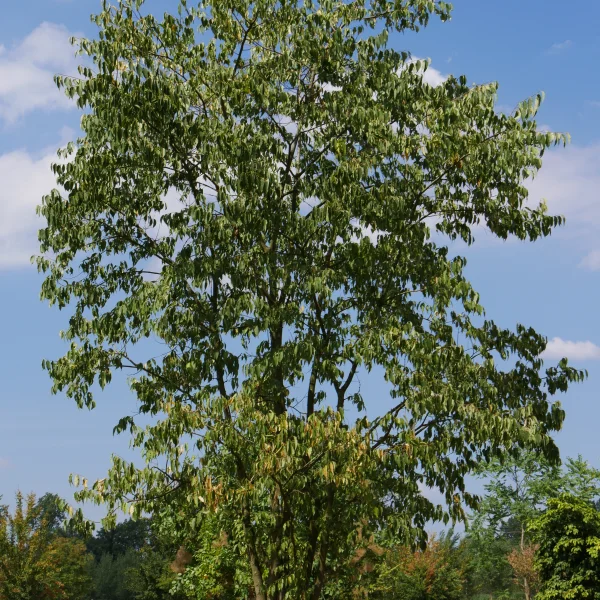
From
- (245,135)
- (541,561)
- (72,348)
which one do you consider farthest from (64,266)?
(541,561)

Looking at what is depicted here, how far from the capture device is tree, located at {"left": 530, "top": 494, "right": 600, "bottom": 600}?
80.4 feet

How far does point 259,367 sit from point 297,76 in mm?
5290

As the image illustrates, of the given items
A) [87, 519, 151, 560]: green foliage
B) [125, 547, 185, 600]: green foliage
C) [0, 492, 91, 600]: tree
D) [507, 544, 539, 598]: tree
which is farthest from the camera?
[87, 519, 151, 560]: green foliage

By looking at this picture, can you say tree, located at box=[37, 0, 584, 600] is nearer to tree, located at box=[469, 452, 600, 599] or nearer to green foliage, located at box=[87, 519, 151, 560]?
tree, located at box=[469, 452, 600, 599]

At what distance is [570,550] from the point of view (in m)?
25.1

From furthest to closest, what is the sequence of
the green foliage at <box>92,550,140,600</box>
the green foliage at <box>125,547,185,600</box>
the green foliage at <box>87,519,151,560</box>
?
the green foliage at <box>87,519,151,560</box>
the green foliage at <box>92,550,140,600</box>
the green foliage at <box>125,547,185,600</box>

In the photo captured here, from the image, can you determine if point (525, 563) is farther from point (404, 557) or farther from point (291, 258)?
point (291, 258)

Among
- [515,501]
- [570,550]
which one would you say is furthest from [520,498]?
[570,550]

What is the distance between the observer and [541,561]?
25.6 m

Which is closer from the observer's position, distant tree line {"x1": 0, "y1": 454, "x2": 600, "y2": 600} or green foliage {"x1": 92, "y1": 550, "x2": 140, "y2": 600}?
distant tree line {"x1": 0, "y1": 454, "x2": 600, "y2": 600}

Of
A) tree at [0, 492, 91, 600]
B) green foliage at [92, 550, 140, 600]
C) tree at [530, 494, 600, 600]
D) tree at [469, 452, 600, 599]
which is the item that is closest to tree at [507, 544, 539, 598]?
tree at [469, 452, 600, 599]

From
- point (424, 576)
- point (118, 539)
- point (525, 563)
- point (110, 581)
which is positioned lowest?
point (424, 576)

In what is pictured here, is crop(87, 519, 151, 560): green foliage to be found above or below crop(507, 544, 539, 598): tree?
above

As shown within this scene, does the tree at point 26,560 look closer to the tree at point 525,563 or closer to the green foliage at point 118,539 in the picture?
the tree at point 525,563
